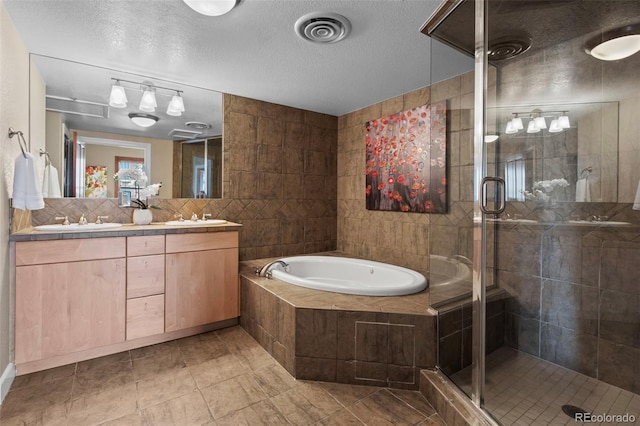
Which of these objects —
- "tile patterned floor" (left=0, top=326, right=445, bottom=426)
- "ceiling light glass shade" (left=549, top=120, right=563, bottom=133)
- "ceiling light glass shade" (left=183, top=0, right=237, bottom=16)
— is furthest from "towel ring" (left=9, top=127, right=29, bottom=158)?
"ceiling light glass shade" (left=549, top=120, right=563, bottom=133)

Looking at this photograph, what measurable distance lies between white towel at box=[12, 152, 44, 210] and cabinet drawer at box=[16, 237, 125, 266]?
0.26 m

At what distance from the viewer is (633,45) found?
166 cm

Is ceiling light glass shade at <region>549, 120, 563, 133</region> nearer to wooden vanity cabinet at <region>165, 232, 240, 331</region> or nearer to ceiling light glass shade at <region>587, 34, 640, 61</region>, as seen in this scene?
ceiling light glass shade at <region>587, 34, 640, 61</region>

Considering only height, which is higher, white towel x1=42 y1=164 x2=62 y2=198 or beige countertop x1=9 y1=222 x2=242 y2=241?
white towel x1=42 y1=164 x2=62 y2=198

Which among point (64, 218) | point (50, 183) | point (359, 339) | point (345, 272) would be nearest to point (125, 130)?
point (50, 183)

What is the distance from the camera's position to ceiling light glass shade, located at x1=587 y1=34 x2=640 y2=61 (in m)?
1.65

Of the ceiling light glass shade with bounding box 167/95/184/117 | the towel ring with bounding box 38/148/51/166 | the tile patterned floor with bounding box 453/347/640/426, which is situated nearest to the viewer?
the tile patterned floor with bounding box 453/347/640/426

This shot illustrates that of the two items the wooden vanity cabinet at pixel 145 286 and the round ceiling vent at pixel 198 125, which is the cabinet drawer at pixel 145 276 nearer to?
the wooden vanity cabinet at pixel 145 286

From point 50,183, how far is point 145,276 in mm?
1115

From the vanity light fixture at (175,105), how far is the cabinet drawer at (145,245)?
1.32m

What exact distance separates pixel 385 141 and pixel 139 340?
118 inches

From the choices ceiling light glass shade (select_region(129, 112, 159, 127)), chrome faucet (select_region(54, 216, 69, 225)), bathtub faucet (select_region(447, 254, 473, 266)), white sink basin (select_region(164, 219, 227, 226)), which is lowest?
bathtub faucet (select_region(447, 254, 473, 266))

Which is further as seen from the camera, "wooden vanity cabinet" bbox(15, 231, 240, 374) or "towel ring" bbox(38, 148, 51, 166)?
"towel ring" bbox(38, 148, 51, 166)

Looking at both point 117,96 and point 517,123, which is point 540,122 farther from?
point 117,96
